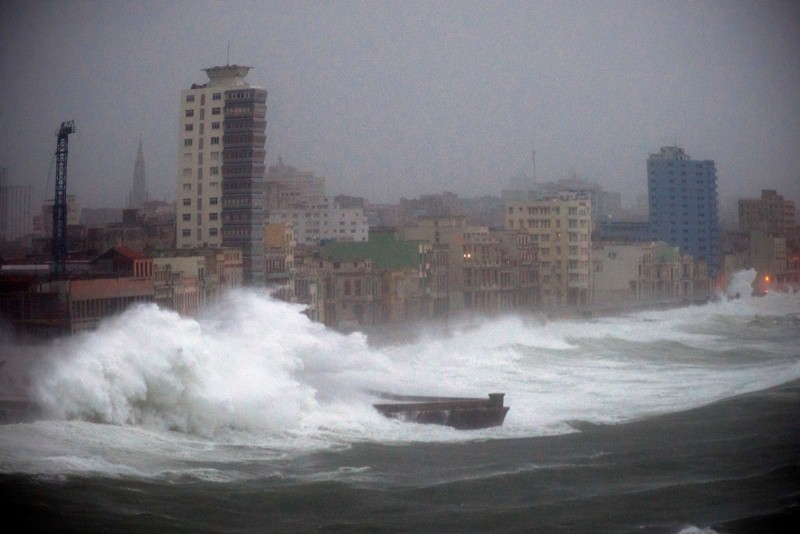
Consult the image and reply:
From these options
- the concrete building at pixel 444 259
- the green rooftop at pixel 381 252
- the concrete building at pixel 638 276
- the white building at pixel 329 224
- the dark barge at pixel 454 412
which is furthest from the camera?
the concrete building at pixel 638 276

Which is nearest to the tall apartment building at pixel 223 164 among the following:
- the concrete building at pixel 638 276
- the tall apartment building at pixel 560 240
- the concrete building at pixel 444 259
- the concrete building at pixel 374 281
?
the concrete building at pixel 374 281

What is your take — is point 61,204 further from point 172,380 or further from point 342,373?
point 172,380

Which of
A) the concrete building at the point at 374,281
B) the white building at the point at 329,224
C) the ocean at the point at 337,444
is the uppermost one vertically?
the white building at the point at 329,224

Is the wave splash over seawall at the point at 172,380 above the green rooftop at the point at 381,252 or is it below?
below

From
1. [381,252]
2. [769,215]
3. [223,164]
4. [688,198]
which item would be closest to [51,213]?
[223,164]

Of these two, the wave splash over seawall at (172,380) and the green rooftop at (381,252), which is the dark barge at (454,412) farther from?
the green rooftop at (381,252)

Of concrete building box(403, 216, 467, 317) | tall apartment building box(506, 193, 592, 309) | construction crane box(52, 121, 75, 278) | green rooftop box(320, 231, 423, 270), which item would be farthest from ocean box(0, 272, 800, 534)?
tall apartment building box(506, 193, 592, 309)
